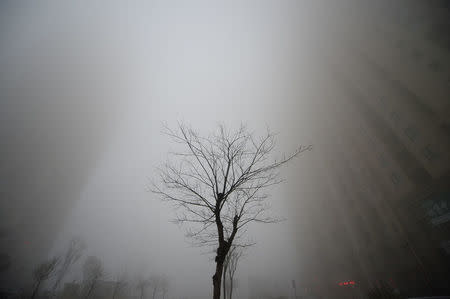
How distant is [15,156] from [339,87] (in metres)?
82.3

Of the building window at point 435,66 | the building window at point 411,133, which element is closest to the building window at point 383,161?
the building window at point 411,133

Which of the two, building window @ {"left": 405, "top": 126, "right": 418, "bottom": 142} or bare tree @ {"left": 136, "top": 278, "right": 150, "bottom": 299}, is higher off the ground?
building window @ {"left": 405, "top": 126, "right": 418, "bottom": 142}

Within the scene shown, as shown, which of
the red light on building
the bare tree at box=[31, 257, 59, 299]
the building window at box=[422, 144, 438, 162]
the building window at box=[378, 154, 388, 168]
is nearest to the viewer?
the building window at box=[422, 144, 438, 162]

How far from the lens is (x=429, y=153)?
19.8 meters

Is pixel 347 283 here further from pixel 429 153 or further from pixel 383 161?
pixel 429 153

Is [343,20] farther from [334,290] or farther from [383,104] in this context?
[334,290]

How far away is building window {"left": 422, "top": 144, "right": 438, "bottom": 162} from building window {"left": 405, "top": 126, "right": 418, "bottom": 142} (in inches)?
82.4

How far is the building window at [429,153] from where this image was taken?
63.0 ft

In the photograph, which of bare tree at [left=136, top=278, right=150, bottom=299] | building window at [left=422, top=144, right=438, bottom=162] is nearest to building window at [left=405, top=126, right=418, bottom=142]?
building window at [left=422, top=144, right=438, bottom=162]

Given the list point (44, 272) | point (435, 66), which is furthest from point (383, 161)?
point (44, 272)

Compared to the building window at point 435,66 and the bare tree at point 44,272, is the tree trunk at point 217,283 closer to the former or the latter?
the building window at point 435,66

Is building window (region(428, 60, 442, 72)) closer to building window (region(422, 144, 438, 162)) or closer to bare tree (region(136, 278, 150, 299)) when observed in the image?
building window (region(422, 144, 438, 162))

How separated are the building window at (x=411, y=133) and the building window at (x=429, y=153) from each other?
2.09 metres

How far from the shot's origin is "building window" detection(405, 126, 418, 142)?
21609 mm
